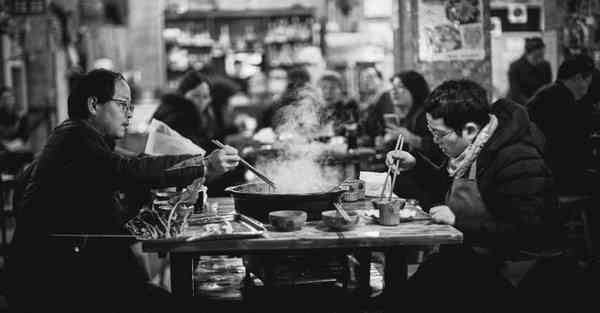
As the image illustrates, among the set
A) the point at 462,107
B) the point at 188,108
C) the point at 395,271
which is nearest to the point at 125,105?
the point at 395,271

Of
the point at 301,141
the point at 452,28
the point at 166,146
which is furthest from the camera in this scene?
the point at 301,141

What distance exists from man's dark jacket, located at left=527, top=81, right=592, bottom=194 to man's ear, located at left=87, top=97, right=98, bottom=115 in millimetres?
3679

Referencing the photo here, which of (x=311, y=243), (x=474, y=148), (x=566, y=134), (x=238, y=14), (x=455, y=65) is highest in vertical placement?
(x=238, y=14)

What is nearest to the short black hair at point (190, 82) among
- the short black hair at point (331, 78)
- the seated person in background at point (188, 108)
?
the seated person in background at point (188, 108)

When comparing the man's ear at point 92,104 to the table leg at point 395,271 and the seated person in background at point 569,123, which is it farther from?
the seated person in background at point 569,123

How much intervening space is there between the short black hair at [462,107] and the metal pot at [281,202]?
2.13 ft

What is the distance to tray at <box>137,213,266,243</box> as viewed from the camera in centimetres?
273

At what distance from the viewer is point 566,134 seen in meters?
5.49

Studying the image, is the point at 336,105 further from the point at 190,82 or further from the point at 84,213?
the point at 84,213

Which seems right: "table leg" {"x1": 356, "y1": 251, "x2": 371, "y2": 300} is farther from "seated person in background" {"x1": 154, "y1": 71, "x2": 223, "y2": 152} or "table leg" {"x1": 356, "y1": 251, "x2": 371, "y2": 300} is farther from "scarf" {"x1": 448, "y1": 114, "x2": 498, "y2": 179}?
"seated person in background" {"x1": 154, "y1": 71, "x2": 223, "y2": 152}

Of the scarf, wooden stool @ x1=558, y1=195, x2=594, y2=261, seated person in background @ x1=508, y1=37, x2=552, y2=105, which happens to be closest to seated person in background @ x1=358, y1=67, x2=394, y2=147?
seated person in background @ x1=508, y1=37, x2=552, y2=105

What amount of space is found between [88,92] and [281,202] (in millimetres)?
1108

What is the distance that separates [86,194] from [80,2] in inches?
447

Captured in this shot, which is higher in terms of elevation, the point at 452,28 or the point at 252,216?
the point at 452,28
